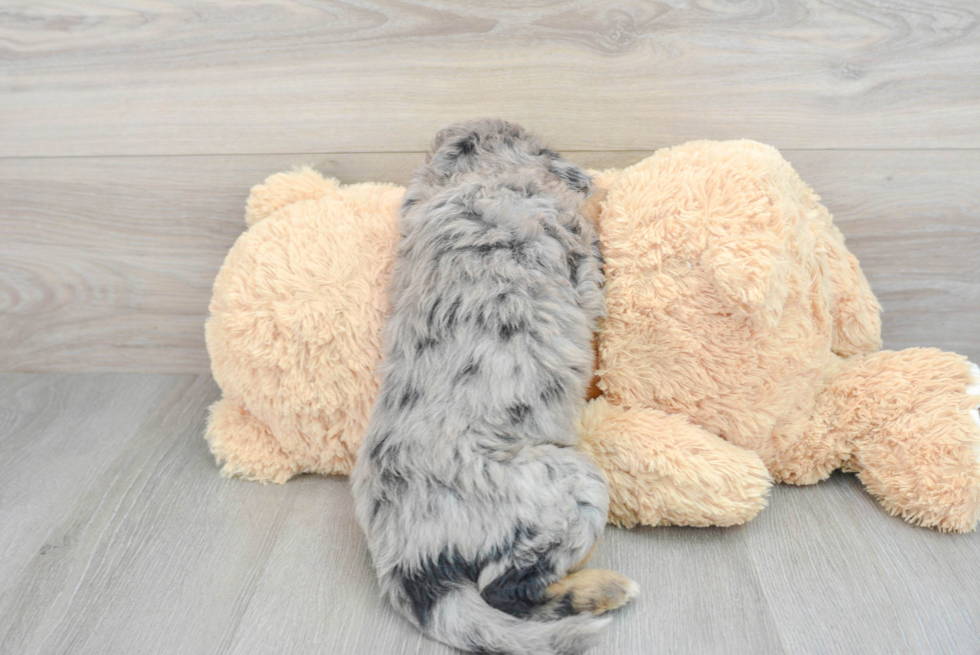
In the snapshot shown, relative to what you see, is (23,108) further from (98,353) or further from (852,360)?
(852,360)

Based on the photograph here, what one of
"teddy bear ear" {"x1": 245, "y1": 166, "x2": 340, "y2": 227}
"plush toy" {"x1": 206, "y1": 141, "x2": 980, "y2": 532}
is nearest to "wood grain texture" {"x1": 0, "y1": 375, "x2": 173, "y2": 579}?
"plush toy" {"x1": 206, "y1": 141, "x2": 980, "y2": 532}

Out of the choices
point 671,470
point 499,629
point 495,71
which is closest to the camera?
point 499,629

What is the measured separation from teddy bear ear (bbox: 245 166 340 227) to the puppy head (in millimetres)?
218

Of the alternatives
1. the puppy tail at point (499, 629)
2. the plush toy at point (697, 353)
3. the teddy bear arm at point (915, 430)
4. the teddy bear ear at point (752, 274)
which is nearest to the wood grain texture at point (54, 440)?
the plush toy at point (697, 353)

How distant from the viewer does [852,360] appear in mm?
1011

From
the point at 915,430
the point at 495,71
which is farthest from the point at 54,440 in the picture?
the point at 915,430

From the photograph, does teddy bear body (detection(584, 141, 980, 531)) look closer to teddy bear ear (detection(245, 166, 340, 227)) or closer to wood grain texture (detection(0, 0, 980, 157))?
wood grain texture (detection(0, 0, 980, 157))

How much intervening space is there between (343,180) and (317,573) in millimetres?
588

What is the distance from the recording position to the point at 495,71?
1079mm

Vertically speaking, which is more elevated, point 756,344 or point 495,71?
point 495,71

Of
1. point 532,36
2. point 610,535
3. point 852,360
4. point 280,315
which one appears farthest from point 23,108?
point 852,360

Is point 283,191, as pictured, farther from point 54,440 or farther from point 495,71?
point 54,440

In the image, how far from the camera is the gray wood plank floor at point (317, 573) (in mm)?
785

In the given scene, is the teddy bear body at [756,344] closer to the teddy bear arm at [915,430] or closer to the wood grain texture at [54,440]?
the teddy bear arm at [915,430]
